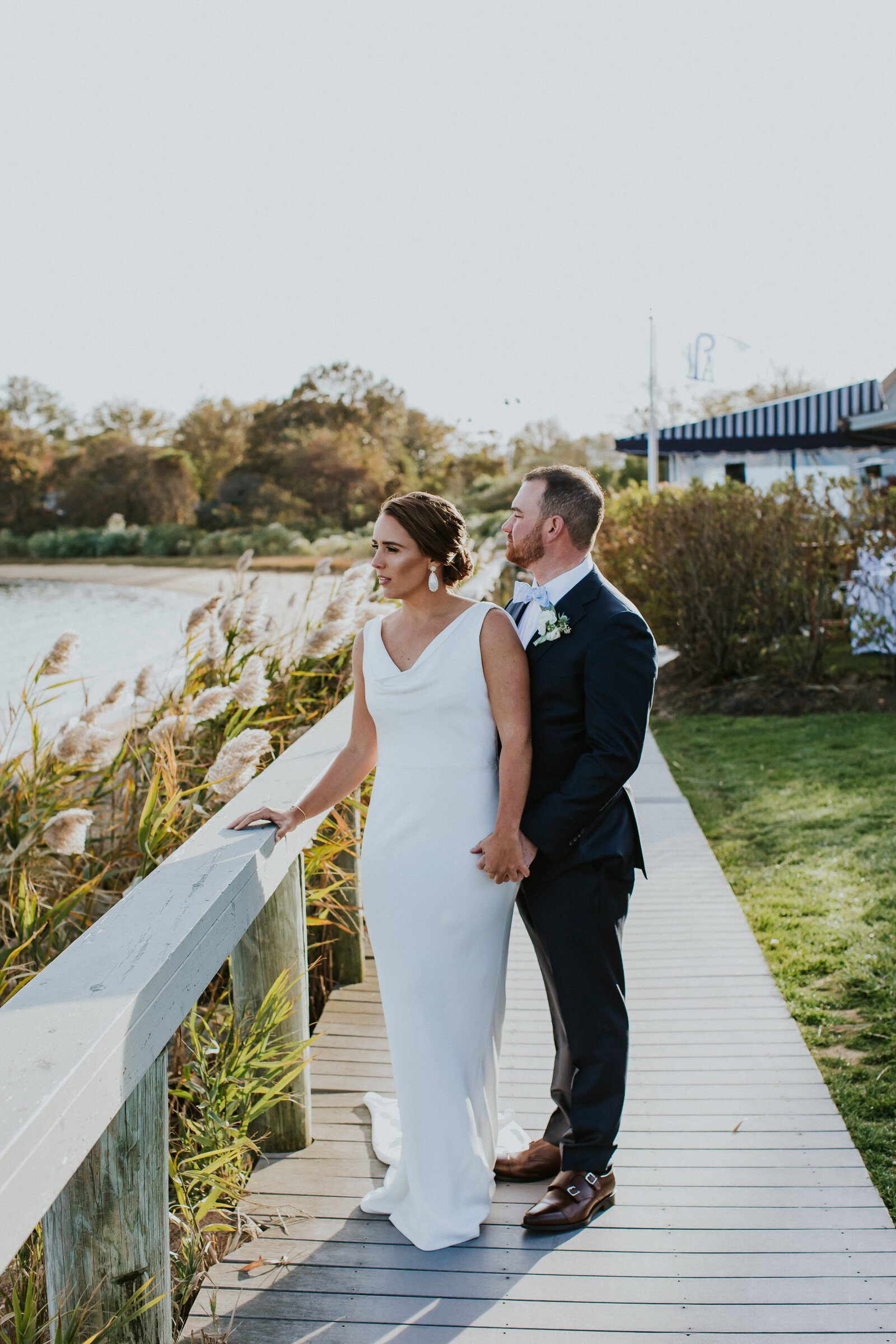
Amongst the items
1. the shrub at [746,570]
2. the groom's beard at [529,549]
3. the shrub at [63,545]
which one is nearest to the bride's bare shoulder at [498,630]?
the groom's beard at [529,549]

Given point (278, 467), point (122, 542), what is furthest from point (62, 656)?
point (278, 467)

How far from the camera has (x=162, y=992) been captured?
170 centimetres

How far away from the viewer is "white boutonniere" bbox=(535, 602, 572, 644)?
7.74 ft

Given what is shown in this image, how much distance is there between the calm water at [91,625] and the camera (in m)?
15.6

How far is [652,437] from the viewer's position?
1764cm

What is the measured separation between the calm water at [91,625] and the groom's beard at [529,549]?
370 inches

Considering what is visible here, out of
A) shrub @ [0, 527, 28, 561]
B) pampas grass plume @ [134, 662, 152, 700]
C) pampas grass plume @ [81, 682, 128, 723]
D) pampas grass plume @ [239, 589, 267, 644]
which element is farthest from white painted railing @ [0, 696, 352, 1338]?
shrub @ [0, 527, 28, 561]

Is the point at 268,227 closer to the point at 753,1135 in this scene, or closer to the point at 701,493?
the point at 701,493

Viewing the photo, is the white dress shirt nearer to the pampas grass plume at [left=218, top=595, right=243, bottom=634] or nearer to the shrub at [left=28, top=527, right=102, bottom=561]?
the pampas grass plume at [left=218, top=595, right=243, bottom=634]

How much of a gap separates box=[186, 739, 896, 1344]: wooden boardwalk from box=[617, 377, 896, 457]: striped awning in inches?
570

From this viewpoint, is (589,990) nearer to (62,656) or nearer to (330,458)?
(62,656)

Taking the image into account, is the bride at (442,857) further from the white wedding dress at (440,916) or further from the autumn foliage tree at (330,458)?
the autumn foliage tree at (330,458)

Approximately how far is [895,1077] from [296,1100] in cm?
188

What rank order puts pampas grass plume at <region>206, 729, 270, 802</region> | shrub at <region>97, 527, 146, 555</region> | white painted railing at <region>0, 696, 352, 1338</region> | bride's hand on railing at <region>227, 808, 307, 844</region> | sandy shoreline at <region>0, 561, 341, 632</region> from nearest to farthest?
1. white painted railing at <region>0, 696, 352, 1338</region>
2. bride's hand on railing at <region>227, 808, 307, 844</region>
3. pampas grass plume at <region>206, 729, 270, 802</region>
4. sandy shoreline at <region>0, 561, 341, 632</region>
5. shrub at <region>97, 527, 146, 555</region>
